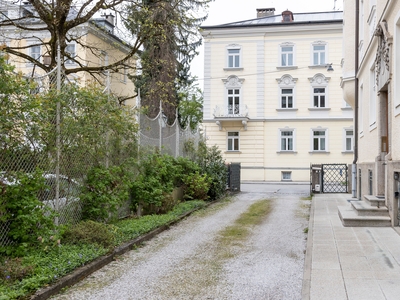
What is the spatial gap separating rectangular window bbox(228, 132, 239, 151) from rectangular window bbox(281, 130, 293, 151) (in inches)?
127

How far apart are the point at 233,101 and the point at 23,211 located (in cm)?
2832

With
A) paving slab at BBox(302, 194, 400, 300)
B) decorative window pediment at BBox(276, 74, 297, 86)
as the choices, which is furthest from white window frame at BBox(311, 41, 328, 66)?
paving slab at BBox(302, 194, 400, 300)

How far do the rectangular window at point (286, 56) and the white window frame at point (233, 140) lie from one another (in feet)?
19.9

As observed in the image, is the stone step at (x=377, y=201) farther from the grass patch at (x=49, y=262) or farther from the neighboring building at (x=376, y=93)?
the grass patch at (x=49, y=262)

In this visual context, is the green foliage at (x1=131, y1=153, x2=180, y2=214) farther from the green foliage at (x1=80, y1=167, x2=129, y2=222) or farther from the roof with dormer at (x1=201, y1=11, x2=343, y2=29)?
the roof with dormer at (x1=201, y1=11, x2=343, y2=29)

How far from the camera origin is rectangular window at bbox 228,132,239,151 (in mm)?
33406

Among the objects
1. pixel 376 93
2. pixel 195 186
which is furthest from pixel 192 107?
pixel 376 93

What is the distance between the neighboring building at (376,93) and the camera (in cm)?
962

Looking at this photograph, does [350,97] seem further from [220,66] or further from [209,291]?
[220,66]

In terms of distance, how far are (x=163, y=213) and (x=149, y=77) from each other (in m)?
14.2

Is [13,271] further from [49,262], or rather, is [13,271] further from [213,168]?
[213,168]

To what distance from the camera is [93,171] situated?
8461 mm

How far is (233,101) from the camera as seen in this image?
3366cm

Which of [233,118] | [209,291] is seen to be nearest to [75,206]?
[209,291]
